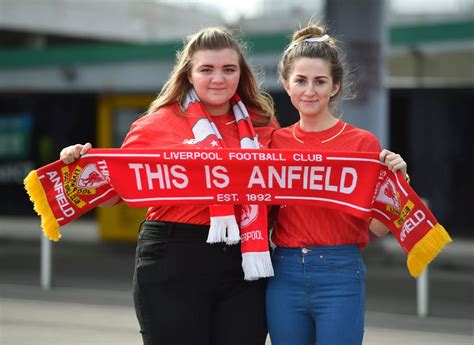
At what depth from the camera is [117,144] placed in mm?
16078

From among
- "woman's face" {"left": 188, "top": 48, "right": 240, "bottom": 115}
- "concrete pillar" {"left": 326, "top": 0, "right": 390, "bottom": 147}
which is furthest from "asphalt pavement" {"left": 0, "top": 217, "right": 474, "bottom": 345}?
"concrete pillar" {"left": 326, "top": 0, "right": 390, "bottom": 147}

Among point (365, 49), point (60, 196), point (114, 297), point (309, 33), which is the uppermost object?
point (309, 33)

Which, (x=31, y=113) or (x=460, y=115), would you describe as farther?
(x=31, y=113)

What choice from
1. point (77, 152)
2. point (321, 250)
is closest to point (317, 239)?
point (321, 250)

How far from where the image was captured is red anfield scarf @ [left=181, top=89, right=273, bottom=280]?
408 centimetres

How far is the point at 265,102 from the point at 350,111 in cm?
1033

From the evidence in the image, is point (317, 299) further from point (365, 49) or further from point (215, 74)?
point (365, 49)

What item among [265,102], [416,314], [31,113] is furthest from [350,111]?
[265,102]

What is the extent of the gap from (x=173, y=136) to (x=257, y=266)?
2.29ft

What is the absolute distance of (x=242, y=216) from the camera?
4.30 meters

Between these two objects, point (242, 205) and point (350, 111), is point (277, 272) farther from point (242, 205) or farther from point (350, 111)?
point (350, 111)

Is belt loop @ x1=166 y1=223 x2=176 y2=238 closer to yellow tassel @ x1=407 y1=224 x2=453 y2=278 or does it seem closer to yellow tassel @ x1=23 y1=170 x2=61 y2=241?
yellow tassel @ x1=23 y1=170 x2=61 y2=241

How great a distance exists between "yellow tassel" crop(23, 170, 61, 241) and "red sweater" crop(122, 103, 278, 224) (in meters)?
0.44

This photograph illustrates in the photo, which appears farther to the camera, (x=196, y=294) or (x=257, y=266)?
Answer: (x=196, y=294)
